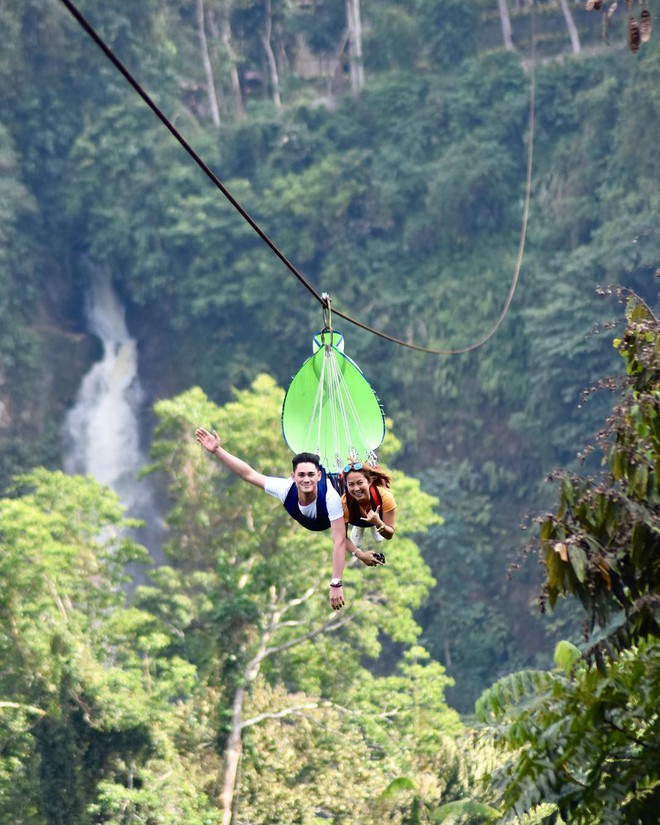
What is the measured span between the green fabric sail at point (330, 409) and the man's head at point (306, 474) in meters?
0.53

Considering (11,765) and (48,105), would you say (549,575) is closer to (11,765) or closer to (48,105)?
(11,765)

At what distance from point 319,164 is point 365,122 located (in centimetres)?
142

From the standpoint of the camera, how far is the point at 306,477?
20.3 feet

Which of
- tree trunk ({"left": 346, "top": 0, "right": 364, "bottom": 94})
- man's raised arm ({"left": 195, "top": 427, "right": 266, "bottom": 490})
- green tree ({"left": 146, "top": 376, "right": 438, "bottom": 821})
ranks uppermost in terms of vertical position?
tree trunk ({"left": 346, "top": 0, "right": 364, "bottom": 94})

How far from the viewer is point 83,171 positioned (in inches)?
1258

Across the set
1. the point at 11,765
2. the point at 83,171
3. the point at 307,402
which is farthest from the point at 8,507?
the point at 83,171

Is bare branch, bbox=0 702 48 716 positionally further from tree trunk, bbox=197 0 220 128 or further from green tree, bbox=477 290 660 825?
tree trunk, bbox=197 0 220 128

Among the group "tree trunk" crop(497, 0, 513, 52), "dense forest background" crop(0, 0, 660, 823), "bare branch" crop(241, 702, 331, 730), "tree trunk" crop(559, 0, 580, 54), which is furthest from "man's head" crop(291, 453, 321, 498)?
"tree trunk" crop(497, 0, 513, 52)

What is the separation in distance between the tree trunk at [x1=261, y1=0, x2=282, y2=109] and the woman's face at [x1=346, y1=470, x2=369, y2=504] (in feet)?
92.8

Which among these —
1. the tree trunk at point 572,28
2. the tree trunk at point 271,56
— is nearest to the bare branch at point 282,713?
the tree trunk at point 572,28

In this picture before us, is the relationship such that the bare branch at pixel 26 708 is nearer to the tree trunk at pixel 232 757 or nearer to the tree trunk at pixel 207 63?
the tree trunk at pixel 232 757

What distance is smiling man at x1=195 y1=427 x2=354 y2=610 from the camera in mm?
6203

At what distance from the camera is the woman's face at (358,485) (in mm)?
6371

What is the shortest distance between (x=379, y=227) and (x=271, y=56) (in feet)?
18.3
